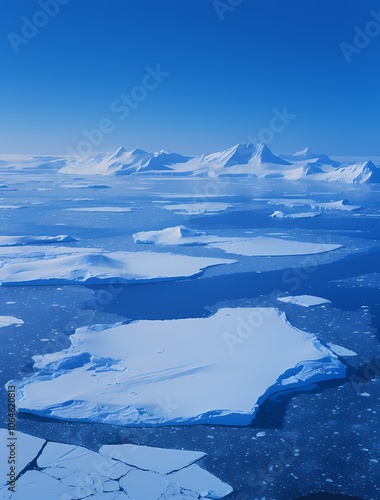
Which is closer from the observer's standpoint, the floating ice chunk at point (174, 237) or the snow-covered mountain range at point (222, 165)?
the floating ice chunk at point (174, 237)

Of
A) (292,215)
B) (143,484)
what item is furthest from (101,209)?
(143,484)

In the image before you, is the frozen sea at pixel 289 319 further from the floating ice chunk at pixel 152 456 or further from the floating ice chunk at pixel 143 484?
the floating ice chunk at pixel 143 484

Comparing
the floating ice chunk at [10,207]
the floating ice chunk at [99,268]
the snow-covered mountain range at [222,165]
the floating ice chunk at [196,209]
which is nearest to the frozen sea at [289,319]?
the floating ice chunk at [99,268]

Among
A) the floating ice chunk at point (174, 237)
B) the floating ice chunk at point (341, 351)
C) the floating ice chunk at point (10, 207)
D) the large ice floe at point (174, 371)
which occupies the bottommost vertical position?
the floating ice chunk at point (341, 351)

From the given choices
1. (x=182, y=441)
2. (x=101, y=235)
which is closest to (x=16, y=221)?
(x=101, y=235)

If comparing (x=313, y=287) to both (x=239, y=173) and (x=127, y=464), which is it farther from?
(x=239, y=173)

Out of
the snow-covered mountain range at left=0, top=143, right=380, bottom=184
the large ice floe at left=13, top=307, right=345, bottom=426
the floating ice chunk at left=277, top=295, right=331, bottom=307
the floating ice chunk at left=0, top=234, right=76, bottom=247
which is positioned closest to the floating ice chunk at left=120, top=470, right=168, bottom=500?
the large ice floe at left=13, top=307, right=345, bottom=426

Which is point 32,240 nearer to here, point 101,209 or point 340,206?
point 101,209

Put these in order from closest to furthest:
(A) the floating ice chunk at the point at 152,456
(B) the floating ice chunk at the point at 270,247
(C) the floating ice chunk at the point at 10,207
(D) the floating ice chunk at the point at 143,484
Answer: (D) the floating ice chunk at the point at 143,484 → (A) the floating ice chunk at the point at 152,456 → (B) the floating ice chunk at the point at 270,247 → (C) the floating ice chunk at the point at 10,207
